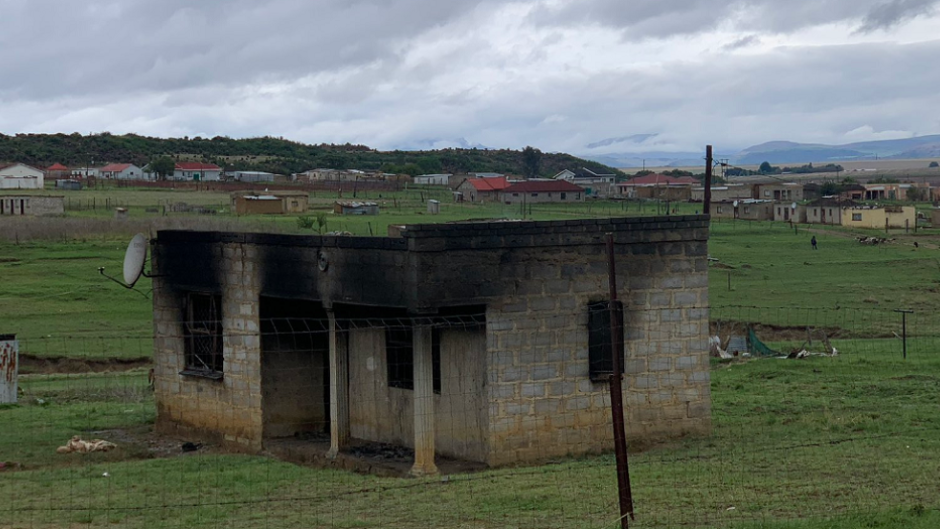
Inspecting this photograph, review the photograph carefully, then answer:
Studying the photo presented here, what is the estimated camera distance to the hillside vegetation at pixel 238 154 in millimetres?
128875

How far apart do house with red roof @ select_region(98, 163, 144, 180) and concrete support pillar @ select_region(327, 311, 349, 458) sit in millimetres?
92103

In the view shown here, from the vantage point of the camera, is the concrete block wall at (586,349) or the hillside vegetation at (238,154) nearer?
the concrete block wall at (586,349)

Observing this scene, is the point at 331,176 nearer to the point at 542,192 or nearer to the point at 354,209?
the point at 542,192

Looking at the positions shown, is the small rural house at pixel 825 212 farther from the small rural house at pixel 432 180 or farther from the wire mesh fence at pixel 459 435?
the wire mesh fence at pixel 459 435

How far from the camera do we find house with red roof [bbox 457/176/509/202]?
89.9 m

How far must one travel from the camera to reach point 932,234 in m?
71.2

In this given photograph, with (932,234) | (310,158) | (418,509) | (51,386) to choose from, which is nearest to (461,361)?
→ (418,509)

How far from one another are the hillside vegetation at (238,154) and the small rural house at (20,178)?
2861cm

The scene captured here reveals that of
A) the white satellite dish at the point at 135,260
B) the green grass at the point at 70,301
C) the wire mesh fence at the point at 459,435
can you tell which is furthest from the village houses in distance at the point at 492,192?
the white satellite dish at the point at 135,260

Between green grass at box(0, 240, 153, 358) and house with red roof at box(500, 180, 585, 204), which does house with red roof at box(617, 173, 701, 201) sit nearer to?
house with red roof at box(500, 180, 585, 204)

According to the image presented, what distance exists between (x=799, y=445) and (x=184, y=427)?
33.6ft

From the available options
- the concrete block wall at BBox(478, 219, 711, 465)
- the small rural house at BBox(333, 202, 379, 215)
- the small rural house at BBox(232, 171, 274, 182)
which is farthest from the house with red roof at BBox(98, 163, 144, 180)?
the concrete block wall at BBox(478, 219, 711, 465)

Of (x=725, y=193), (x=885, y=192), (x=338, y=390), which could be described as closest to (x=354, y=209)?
(x=338, y=390)

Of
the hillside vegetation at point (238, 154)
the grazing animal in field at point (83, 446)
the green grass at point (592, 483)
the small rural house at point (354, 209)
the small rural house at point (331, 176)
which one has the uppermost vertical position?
the hillside vegetation at point (238, 154)
